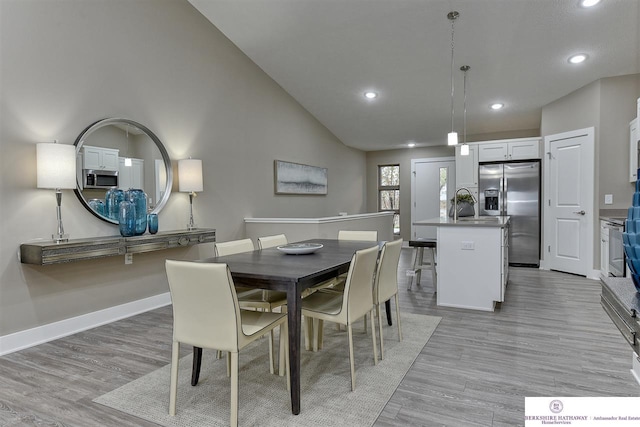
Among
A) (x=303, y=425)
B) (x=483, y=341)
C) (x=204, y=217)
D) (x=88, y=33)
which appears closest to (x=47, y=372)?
(x=303, y=425)

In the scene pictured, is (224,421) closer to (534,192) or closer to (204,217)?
(204,217)

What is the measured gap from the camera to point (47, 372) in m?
2.49

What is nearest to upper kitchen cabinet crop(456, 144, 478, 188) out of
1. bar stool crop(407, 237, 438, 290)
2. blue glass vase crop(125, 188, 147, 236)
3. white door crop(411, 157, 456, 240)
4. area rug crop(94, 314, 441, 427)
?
white door crop(411, 157, 456, 240)

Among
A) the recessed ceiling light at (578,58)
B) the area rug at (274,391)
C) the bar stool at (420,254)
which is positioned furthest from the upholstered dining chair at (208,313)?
the recessed ceiling light at (578,58)

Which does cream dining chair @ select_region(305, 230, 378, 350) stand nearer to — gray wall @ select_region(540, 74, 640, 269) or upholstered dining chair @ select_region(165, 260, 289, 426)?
upholstered dining chair @ select_region(165, 260, 289, 426)

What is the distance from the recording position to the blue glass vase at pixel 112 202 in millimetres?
3584

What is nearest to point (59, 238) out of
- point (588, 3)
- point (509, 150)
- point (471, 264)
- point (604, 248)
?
point (471, 264)

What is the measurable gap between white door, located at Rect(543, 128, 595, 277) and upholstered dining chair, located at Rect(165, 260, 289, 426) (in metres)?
5.05

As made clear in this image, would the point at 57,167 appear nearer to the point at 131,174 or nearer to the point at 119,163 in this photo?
the point at 119,163

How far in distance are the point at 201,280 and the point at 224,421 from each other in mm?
739

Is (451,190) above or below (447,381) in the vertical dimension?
above

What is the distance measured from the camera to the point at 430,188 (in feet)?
27.3

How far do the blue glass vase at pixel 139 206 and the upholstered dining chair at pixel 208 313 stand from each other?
1.96 m

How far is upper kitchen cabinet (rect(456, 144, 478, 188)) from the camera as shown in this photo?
20.9 ft
